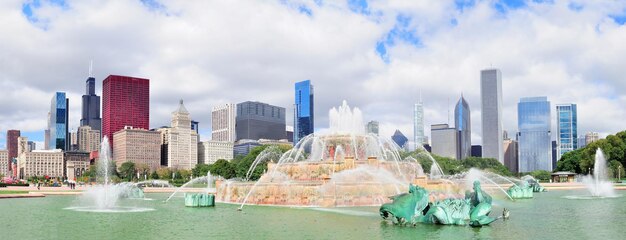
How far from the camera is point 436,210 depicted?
25.7 metres

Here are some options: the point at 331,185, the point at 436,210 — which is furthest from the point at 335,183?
the point at 436,210

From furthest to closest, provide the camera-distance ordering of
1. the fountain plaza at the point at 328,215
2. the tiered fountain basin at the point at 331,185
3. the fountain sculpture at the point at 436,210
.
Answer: the tiered fountain basin at the point at 331,185
the fountain sculpture at the point at 436,210
the fountain plaza at the point at 328,215

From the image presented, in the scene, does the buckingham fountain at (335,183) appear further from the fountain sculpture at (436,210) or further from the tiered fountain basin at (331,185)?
the fountain sculpture at (436,210)

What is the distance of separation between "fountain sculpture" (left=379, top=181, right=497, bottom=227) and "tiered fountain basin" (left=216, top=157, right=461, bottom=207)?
391 inches

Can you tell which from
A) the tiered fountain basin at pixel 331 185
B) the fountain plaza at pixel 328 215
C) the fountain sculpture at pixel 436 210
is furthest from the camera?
the tiered fountain basin at pixel 331 185

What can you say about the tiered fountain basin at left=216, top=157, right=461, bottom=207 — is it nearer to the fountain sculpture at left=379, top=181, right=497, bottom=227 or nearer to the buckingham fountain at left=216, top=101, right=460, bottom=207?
the buckingham fountain at left=216, top=101, right=460, bottom=207

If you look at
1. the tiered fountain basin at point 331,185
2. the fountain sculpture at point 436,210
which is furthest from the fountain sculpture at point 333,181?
the fountain sculpture at point 436,210

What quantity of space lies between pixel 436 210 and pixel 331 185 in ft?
37.3

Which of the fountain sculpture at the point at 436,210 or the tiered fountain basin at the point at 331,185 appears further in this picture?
the tiered fountain basin at the point at 331,185

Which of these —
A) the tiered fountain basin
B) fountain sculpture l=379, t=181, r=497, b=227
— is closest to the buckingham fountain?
the tiered fountain basin

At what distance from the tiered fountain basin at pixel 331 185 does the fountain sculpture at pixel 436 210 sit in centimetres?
993

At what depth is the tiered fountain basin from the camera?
36312 millimetres

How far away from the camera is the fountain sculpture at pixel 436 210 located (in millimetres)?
25078

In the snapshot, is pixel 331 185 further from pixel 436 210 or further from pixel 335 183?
pixel 436 210
